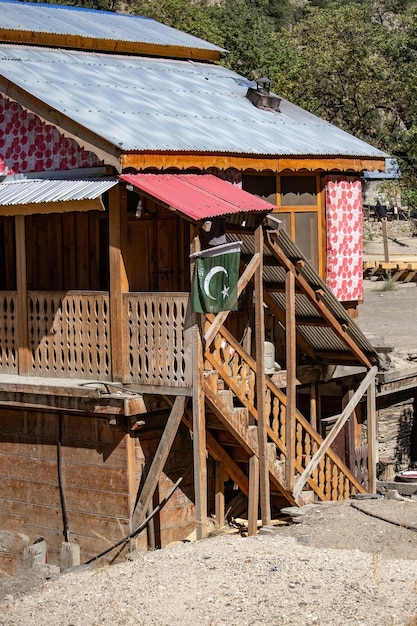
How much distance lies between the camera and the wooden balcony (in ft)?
40.9

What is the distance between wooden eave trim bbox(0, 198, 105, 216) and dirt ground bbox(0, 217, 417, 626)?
3.79 m

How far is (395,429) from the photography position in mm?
20156

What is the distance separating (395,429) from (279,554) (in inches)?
365

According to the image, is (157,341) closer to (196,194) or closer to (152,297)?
(152,297)

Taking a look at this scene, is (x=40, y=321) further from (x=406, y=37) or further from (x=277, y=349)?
(x=406, y=37)

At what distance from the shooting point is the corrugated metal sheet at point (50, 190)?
12.4m

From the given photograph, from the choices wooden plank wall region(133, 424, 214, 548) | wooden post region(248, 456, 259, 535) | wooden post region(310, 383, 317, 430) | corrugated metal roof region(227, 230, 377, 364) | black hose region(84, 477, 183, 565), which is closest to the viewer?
black hose region(84, 477, 183, 565)

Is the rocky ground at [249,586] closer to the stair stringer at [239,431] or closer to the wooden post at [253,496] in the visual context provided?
the wooden post at [253,496]

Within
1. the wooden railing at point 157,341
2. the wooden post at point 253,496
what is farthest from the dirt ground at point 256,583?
the wooden railing at point 157,341

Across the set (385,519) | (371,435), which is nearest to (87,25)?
(371,435)

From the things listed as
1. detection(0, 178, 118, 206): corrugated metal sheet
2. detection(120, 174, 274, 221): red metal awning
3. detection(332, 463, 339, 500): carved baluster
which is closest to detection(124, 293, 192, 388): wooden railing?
detection(120, 174, 274, 221): red metal awning

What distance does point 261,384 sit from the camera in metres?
13.1

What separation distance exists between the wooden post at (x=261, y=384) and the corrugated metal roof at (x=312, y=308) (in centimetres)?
49

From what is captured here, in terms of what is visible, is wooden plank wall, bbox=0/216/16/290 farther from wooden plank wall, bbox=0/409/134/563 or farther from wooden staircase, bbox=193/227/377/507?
wooden staircase, bbox=193/227/377/507
